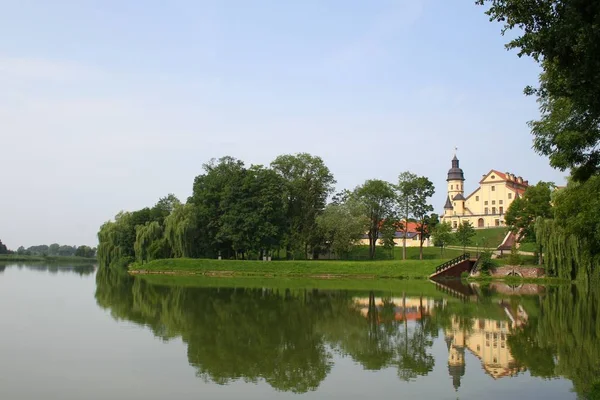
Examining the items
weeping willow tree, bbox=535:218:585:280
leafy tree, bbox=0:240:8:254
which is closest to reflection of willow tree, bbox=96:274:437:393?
weeping willow tree, bbox=535:218:585:280

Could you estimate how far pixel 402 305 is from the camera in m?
29.1

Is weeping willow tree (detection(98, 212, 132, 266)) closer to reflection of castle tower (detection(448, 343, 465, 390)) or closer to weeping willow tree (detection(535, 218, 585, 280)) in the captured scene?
weeping willow tree (detection(535, 218, 585, 280))

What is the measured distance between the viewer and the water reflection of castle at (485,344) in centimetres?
1415

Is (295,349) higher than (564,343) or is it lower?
lower

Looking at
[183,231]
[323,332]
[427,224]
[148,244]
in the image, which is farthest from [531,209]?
[323,332]

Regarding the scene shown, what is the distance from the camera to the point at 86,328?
19812 mm

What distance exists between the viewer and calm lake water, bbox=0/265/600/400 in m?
12.2

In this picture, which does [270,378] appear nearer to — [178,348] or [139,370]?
[139,370]

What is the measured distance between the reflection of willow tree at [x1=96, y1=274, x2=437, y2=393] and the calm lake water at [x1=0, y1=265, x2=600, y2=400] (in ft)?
0.16

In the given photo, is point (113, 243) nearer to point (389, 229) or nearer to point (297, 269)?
point (297, 269)

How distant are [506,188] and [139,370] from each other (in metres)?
96.4

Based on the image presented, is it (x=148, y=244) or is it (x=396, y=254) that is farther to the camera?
(x=396, y=254)

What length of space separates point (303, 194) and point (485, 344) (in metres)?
45.6

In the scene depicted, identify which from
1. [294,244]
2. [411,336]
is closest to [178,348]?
[411,336]
